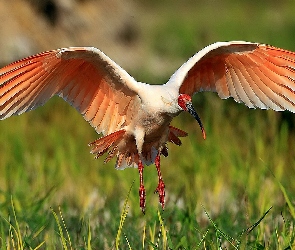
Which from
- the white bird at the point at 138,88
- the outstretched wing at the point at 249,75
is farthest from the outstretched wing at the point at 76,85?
the outstretched wing at the point at 249,75

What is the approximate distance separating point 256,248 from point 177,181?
2538mm

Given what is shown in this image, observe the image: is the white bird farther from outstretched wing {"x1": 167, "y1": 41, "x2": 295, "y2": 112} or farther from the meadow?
the meadow

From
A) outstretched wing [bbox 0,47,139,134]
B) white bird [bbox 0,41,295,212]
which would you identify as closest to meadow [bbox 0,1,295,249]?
white bird [bbox 0,41,295,212]

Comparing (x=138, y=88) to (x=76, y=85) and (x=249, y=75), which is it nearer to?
(x=76, y=85)

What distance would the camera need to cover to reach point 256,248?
3.90 meters

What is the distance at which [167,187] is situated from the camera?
255 inches

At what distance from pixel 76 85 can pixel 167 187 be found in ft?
6.17

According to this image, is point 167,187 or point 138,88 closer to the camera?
point 138,88

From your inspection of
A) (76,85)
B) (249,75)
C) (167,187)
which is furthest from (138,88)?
(167,187)

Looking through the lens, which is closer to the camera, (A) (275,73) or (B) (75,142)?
(A) (275,73)

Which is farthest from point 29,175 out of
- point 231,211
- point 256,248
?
point 256,248

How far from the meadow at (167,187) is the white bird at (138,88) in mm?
365

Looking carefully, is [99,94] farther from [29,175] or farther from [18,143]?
[18,143]

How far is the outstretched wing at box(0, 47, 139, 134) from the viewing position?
447 cm
